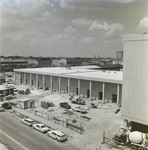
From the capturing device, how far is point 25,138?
7.43 m

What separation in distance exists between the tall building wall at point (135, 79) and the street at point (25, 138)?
8.47 ft

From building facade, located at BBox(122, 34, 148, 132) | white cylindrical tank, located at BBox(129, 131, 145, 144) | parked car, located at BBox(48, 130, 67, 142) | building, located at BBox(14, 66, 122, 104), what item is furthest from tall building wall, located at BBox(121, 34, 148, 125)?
building, located at BBox(14, 66, 122, 104)

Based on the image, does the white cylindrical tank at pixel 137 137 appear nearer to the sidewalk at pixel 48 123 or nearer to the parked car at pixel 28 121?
the sidewalk at pixel 48 123

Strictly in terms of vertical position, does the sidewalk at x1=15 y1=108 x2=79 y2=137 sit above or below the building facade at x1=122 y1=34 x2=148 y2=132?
below

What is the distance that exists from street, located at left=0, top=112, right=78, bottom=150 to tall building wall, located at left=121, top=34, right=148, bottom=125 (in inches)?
102

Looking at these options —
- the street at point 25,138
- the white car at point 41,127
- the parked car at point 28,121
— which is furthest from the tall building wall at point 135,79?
the parked car at point 28,121

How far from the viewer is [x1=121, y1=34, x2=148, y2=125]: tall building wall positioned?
663cm

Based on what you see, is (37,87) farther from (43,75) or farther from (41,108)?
(41,108)

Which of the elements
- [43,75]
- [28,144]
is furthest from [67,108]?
[43,75]

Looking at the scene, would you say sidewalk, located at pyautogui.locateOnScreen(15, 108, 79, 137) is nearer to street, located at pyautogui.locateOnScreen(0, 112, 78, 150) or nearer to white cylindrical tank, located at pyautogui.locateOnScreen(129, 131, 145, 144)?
street, located at pyautogui.locateOnScreen(0, 112, 78, 150)

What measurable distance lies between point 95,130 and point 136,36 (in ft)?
13.8

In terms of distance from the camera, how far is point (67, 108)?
11672mm

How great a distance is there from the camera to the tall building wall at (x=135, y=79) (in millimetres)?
6629

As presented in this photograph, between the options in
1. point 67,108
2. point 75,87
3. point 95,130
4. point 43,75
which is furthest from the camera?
point 43,75
